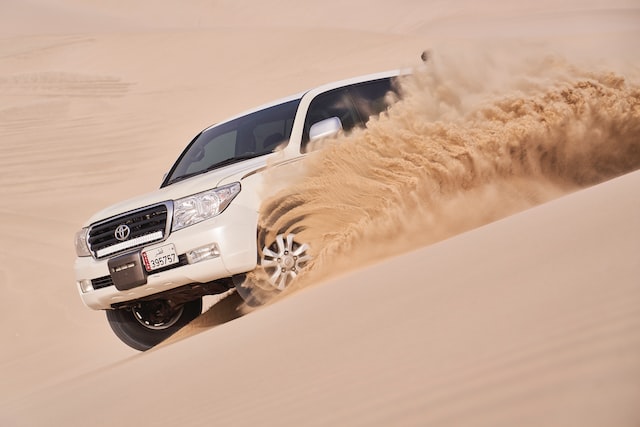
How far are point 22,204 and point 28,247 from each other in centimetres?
300

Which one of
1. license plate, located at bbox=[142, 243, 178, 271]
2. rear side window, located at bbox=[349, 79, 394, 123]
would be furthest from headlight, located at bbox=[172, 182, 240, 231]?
rear side window, located at bbox=[349, 79, 394, 123]

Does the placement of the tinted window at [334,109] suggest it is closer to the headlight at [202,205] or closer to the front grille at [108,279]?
the headlight at [202,205]

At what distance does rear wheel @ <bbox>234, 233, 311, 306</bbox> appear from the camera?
5371 millimetres

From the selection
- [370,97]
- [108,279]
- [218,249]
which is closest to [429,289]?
[218,249]

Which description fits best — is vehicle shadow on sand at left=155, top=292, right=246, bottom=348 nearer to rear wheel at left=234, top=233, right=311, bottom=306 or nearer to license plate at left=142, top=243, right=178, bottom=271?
rear wheel at left=234, top=233, right=311, bottom=306

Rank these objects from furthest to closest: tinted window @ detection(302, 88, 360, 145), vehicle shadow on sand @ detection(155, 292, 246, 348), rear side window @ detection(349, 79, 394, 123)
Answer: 1. rear side window @ detection(349, 79, 394, 123)
2. tinted window @ detection(302, 88, 360, 145)
3. vehicle shadow on sand @ detection(155, 292, 246, 348)

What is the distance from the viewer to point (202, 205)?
17.6 ft

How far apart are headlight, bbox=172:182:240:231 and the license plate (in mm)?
147

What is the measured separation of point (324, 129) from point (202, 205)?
1.00 metres

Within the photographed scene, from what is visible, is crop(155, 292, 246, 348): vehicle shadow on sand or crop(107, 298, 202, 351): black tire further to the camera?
crop(107, 298, 202, 351): black tire

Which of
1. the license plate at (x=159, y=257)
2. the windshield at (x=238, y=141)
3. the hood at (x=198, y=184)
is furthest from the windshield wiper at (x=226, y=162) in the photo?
the license plate at (x=159, y=257)

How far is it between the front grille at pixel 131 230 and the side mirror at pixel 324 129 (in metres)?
1.11

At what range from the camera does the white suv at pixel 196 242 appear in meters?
5.30

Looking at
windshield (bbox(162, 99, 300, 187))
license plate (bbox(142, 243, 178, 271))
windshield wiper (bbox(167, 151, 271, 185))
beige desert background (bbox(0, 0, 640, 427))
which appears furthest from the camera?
windshield (bbox(162, 99, 300, 187))
